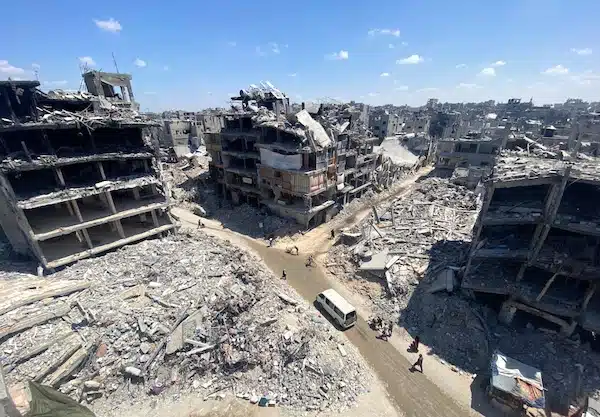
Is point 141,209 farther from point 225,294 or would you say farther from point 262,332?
point 262,332

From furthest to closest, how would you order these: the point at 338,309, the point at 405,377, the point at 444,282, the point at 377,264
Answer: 1. the point at 377,264
2. the point at 444,282
3. the point at 338,309
4. the point at 405,377

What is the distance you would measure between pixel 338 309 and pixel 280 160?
73.4 ft

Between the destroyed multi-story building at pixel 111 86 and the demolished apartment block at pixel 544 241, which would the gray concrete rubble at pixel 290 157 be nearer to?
the destroyed multi-story building at pixel 111 86

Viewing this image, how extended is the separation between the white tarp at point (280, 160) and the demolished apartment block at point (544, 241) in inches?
885

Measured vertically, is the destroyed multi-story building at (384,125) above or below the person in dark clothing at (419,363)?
above

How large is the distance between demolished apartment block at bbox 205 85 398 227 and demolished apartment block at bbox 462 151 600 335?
21509 millimetres

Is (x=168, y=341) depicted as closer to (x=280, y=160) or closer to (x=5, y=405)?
(x=5, y=405)


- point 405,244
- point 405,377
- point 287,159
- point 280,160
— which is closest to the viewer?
point 405,377

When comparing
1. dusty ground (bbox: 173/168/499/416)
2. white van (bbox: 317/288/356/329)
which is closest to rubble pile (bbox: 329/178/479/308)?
dusty ground (bbox: 173/168/499/416)

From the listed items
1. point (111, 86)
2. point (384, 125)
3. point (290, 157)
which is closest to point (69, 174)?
point (111, 86)

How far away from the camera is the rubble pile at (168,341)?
1742 cm

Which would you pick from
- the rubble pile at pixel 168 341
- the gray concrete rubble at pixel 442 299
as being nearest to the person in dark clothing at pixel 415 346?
the gray concrete rubble at pixel 442 299

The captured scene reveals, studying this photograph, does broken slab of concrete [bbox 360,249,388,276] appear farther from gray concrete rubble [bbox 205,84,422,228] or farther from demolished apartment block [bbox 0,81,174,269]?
demolished apartment block [bbox 0,81,174,269]

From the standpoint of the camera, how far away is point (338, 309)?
937 inches
